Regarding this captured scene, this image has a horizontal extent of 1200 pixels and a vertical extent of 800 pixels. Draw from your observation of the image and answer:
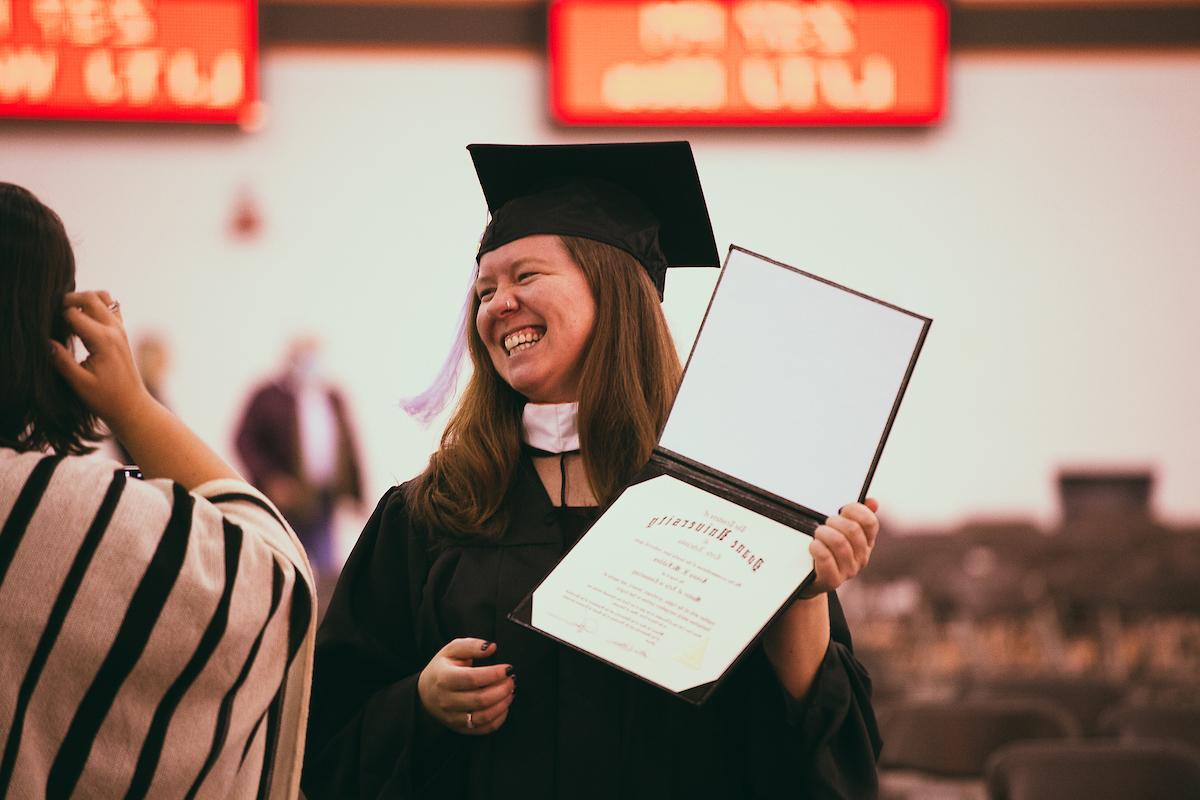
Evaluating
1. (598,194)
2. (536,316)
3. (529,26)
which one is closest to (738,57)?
(529,26)

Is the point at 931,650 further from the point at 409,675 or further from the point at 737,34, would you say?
the point at 409,675

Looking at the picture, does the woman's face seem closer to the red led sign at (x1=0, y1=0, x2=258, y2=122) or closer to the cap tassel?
the cap tassel

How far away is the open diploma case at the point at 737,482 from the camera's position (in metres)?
1.63

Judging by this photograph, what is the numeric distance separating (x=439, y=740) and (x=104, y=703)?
52 cm

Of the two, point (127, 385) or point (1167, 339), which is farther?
point (1167, 339)

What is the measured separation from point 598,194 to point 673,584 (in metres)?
0.67

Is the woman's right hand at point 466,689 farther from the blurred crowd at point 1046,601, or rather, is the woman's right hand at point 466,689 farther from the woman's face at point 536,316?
the blurred crowd at point 1046,601

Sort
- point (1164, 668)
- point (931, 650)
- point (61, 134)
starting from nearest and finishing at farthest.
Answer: point (1164, 668) → point (931, 650) → point (61, 134)

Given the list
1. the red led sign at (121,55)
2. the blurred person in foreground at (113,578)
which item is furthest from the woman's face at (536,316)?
the red led sign at (121,55)

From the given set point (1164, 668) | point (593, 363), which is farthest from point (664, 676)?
point (1164, 668)

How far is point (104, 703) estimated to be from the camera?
1.40m

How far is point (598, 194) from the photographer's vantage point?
2.05 metres

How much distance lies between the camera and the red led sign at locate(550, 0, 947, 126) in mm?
8945

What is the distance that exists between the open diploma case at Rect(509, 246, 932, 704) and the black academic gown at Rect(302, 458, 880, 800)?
13 centimetres
